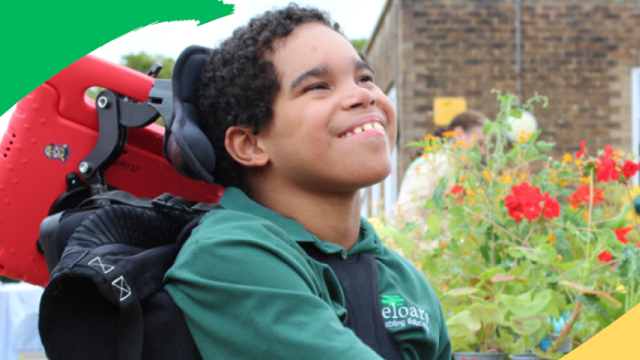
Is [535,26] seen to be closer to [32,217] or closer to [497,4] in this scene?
[497,4]

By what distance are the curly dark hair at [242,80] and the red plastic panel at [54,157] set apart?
0.23 metres

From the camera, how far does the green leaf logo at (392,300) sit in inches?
50.5

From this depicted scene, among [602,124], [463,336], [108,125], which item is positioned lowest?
[602,124]

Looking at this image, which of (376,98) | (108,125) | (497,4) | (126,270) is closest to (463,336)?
(376,98)

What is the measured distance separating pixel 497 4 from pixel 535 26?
0.59 m

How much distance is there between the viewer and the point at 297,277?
1.11 metres

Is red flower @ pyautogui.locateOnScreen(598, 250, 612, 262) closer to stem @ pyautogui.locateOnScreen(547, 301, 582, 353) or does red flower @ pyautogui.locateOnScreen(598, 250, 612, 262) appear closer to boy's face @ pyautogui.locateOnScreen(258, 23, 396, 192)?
stem @ pyautogui.locateOnScreen(547, 301, 582, 353)

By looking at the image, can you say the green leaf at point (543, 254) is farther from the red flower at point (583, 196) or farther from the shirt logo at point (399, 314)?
the shirt logo at point (399, 314)

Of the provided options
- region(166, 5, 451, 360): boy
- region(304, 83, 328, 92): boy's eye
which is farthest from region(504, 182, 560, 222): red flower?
region(304, 83, 328, 92): boy's eye

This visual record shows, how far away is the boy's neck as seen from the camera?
1.34m

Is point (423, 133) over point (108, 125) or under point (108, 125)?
under

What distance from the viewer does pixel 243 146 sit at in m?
1.40

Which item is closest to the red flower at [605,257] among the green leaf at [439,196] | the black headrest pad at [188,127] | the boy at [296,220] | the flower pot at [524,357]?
the flower pot at [524,357]

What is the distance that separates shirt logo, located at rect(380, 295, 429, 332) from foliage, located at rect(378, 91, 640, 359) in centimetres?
101
